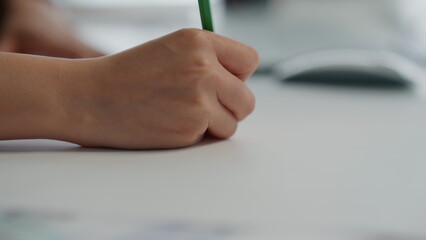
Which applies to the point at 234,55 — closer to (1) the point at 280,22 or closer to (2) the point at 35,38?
(2) the point at 35,38

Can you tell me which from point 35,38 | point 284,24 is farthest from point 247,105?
point 284,24

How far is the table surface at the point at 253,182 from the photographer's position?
12.2 inches

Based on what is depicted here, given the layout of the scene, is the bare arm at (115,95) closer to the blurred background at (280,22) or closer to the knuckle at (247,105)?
the knuckle at (247,105)

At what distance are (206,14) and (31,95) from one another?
0.21 metres

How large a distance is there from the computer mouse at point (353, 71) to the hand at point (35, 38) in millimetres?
548

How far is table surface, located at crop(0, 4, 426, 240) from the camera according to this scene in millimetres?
311

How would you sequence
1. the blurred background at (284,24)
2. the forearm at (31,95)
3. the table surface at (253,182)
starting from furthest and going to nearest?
1. the blurred background at (284,24)
2. the forearm at (31,95)
3. the table surface at (253,182)

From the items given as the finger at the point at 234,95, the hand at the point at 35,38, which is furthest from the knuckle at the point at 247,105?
the hand at the point at 35,38

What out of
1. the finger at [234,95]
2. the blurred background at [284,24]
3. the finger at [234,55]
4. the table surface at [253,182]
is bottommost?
the table surface at [253,182]

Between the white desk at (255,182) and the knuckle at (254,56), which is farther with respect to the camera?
the knuckle at (254,56)

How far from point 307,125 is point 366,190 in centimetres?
33

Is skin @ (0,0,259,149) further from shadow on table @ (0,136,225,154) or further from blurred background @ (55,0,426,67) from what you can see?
blurred background @ (55,0,426,67)

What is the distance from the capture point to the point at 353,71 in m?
1.18

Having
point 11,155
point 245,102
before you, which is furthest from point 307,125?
point 11,155
